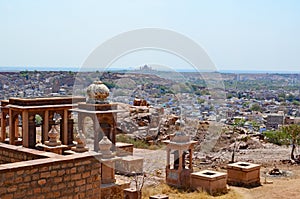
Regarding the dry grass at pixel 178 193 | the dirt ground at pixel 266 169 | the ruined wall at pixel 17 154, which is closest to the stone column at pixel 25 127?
the dry grass at pixel 178 193

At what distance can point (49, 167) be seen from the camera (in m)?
7.26

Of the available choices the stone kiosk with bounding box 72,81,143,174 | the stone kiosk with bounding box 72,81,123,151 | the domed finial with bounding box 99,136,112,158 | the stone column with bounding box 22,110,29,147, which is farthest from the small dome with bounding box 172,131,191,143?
the stone column with bounding box 22,110,29,147

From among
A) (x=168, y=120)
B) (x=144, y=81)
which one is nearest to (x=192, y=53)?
(x=168, y=120)

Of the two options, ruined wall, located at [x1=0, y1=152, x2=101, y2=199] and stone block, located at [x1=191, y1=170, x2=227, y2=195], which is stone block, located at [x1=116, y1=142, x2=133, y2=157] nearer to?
stone block, located at [x1=191, y1=170, x2=227, y2=195]

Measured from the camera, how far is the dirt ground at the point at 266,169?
43.3 feet

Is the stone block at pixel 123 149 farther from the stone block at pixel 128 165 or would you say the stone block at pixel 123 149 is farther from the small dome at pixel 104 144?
the small dome at pixel 104 144

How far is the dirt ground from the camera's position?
43.3 feet

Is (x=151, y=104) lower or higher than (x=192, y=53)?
lower

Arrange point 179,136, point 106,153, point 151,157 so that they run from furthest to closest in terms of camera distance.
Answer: point 151,157 → point 179,136 → point 106,153

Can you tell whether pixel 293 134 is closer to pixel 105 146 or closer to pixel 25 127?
pixel 105 146

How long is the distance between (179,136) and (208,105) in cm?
2131

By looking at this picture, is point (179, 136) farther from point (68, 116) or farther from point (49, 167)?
point (49, 167)

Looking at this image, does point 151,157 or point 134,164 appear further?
point 151,157

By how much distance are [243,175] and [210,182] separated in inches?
69.9
